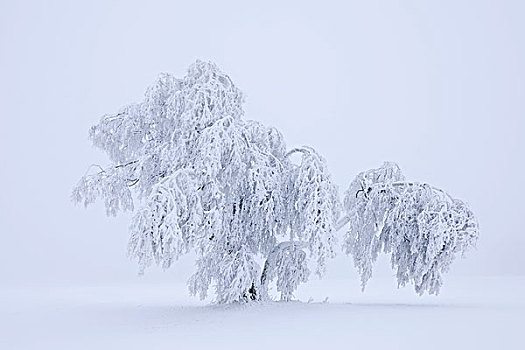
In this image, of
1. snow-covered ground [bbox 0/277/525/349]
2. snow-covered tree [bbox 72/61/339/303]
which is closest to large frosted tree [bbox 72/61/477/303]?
snow-covered tree [bbox 72/61/339/303]

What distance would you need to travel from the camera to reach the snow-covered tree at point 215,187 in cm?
1695

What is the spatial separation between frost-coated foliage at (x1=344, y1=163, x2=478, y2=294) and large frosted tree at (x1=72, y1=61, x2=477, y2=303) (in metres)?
0.04

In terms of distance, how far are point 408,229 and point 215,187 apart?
272 inches

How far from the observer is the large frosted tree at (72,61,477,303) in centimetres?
1758

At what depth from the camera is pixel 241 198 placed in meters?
19.5

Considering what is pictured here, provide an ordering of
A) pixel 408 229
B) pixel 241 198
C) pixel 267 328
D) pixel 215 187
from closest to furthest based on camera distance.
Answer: pixel 267 328 < pixel 215 187 < pixel 241 198 < pixel 408 229

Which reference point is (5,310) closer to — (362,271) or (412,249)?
(362,271)

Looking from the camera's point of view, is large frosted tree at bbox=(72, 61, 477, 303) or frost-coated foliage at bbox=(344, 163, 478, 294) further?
frost-coated foliage at bbox=(344, 163, 478, 294)

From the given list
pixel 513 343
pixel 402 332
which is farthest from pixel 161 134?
pixel 513 343

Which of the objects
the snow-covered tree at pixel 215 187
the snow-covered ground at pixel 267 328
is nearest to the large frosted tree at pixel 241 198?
the snow-covered tree at pixel 215 187

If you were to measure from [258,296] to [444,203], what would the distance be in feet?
21.9

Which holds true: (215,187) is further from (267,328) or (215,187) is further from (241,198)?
(267,328)

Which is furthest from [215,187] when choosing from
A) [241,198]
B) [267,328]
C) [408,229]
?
[408,229]

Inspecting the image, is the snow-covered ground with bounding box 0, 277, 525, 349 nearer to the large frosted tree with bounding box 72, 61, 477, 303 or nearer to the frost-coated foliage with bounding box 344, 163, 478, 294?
the large frosted tree with bounding box 72, 61, 477, 303
